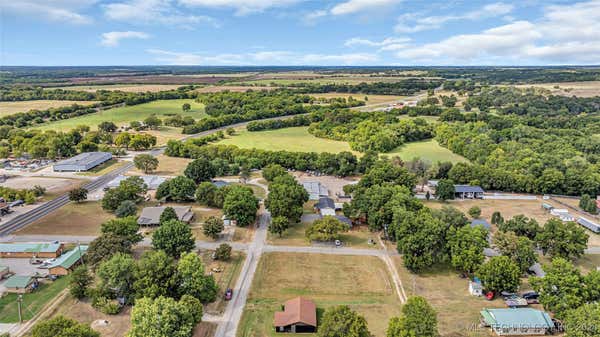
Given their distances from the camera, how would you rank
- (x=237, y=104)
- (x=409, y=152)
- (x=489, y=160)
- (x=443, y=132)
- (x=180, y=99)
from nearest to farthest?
(x=489, y=160) < (x=409, y=152) < (x=443, y=132) < (x=237, y=104) < (x=180, y=99)

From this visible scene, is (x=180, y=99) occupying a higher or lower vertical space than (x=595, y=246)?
higher

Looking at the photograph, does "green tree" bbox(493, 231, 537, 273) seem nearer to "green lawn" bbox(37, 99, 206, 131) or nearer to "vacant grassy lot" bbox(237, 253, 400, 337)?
"vacant grassy lot" bbox(237, 253, 400, 337)

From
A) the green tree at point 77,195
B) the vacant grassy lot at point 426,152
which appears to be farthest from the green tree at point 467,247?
the green tree at point 77,195

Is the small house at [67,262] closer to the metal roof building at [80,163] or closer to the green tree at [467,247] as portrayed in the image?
the green tree at [467,247]

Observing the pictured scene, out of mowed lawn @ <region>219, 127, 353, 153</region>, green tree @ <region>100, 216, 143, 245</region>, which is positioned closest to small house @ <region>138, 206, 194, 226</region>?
green tree @ <region>100, 216, 143, 245</region>

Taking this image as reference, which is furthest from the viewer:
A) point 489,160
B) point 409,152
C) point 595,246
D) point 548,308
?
point 409,152

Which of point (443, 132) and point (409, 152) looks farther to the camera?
point (443, 132)

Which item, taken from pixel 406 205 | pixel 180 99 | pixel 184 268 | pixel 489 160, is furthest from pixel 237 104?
pixel 184 268

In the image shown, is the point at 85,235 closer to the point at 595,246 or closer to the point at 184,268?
the point at 184,268
